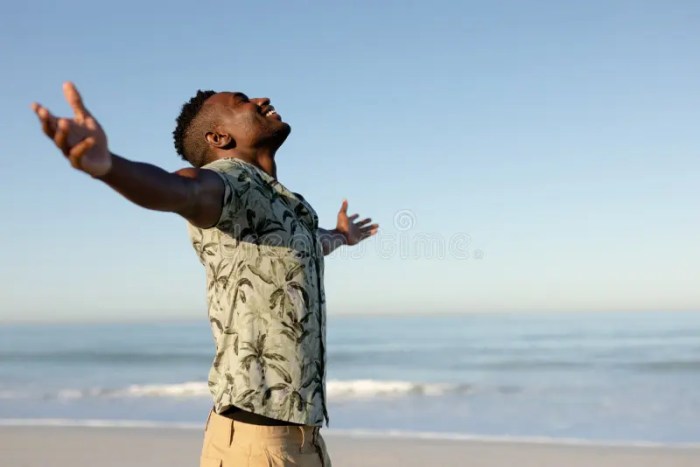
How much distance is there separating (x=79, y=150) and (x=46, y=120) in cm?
9

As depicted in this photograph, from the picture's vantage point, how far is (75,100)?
1616 mm

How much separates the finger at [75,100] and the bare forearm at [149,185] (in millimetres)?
138

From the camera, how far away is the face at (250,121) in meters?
2.53

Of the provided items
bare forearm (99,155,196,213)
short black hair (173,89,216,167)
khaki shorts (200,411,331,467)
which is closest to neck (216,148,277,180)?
short black hair (173,89,216,167)

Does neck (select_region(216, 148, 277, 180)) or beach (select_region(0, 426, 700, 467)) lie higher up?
neck (select_region(216, 148, 277, 180))

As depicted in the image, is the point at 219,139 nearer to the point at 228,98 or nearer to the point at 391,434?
the point at 228,98

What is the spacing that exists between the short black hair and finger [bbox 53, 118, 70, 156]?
1.06 metres

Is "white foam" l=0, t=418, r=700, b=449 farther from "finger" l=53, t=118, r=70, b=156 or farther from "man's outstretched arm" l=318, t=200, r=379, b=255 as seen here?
"finger" l=53, t=118, r=70, b=156

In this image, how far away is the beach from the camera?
697 centimetres

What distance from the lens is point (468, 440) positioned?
26.5ft

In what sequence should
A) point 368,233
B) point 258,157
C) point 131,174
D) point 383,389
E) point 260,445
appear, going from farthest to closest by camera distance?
1. point 383,389
2. point 368,233
3. point 258,157
4. point 260,445
5. point 131,174

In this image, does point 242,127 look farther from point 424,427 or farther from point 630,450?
point 424,427

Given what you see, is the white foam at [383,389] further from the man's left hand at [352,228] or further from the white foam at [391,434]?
the man's left hand at [352,228]

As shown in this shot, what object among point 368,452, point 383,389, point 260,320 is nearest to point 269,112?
point 260,320
